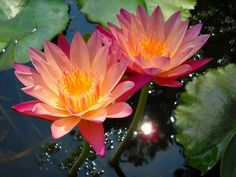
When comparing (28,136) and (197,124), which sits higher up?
(197,124)

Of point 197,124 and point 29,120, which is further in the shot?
point 29,120

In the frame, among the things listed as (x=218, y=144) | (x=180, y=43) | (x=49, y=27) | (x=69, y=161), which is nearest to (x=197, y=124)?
(x=218, y=144)

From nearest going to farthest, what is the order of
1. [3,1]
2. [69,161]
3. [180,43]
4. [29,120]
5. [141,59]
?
[141,59]
[180,43]
[69,161]
[29,120]
[3,1]

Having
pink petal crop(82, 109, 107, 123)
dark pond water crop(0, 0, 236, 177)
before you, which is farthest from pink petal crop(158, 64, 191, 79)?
dark pond water crop(0, 0, 236, 177)

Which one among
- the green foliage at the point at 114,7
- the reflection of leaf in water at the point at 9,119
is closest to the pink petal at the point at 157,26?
the green foliage at the point at 114,7

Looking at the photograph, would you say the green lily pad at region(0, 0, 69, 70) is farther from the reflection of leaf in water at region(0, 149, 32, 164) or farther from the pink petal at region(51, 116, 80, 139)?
the pink petal at region(51, 116, 80, 139)

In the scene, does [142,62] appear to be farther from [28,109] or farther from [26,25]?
[26,25]

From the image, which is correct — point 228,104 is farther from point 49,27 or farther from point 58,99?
point 49,27

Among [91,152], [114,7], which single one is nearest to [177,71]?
[91,152]
